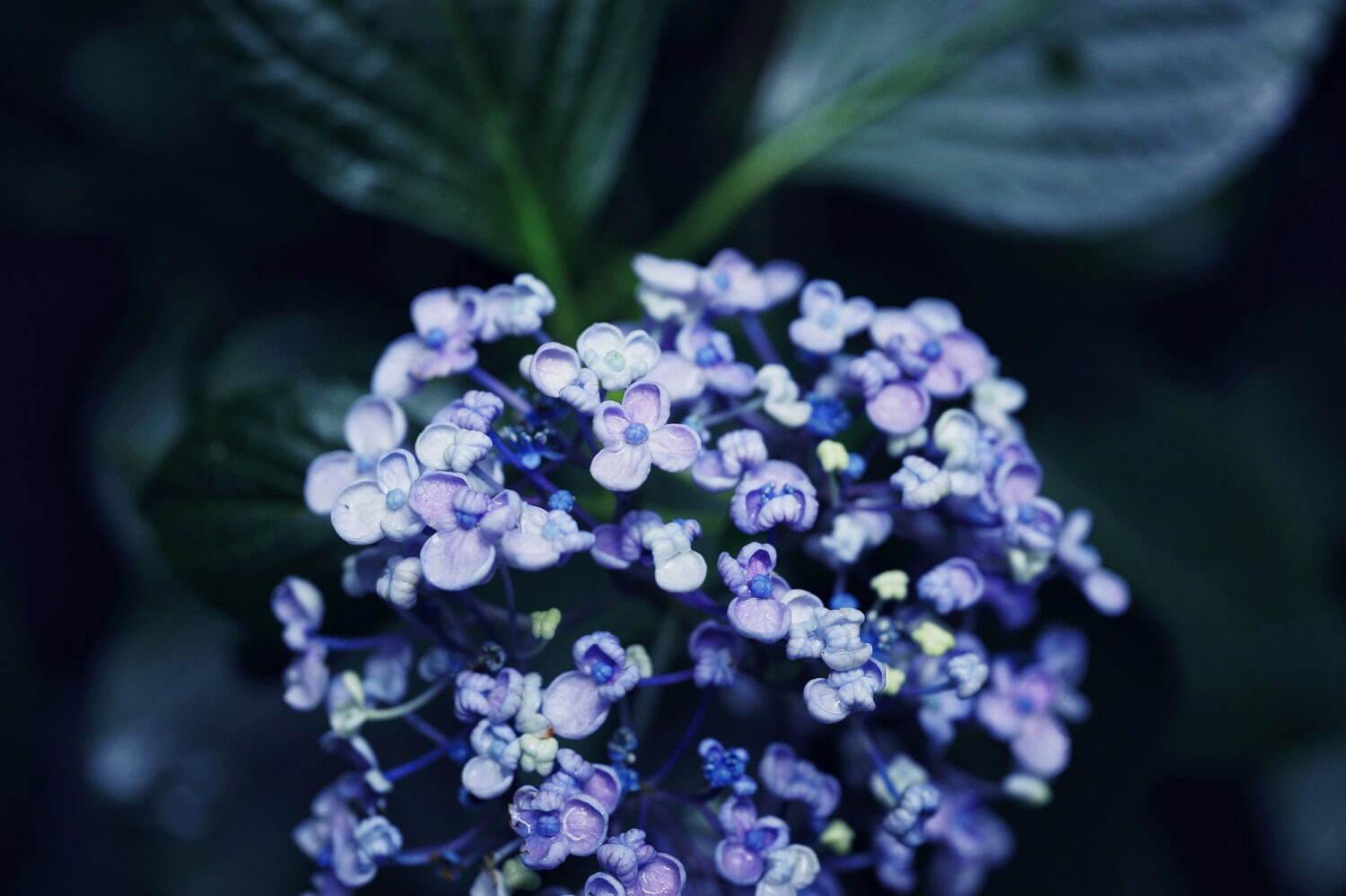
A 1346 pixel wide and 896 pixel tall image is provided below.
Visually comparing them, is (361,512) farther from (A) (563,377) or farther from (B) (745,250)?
(B) (745,250)

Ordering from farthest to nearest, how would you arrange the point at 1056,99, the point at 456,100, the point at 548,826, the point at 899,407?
1. the point at 1056,99
2. the point at 456,100
3. the point at 899,407
4. the point at 548,826

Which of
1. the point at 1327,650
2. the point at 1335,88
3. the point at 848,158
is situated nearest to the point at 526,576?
the point at 848,158

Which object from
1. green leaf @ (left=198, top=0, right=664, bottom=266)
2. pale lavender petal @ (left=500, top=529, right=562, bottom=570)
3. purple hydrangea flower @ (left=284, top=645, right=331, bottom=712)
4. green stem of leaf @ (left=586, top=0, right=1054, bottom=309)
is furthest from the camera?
green stem of leaf @ (left=586, top=0, right=1054, bottom=309)

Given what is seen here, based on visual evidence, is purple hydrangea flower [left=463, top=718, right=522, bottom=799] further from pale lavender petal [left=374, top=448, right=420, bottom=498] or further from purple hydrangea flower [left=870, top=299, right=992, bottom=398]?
purple hydrangea flower [left=870, top=299, right=992, bottom=398]

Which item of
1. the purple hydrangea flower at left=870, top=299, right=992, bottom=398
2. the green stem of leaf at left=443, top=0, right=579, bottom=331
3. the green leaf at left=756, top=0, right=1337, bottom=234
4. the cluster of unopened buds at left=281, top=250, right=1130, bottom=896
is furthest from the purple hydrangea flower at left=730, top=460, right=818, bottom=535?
the green leaf at left=756, top=0, right=1337, bottom=234

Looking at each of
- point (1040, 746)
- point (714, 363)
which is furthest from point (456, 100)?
point (1040, 746)

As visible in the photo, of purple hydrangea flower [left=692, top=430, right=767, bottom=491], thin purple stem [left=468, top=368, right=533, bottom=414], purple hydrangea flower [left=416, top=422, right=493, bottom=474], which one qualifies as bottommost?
purple hydrangea flower [left=416, top=422, right=493, bottom=474]

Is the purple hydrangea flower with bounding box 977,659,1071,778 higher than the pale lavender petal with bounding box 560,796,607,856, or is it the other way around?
the purple hydrangea flower with bounding box 977,659,1071,778
